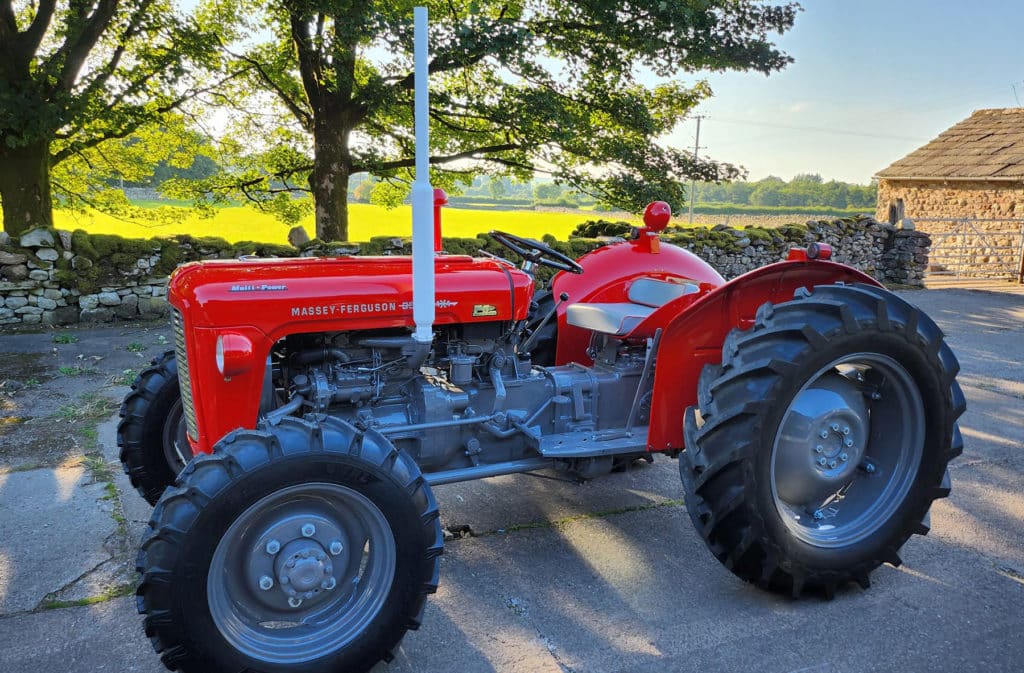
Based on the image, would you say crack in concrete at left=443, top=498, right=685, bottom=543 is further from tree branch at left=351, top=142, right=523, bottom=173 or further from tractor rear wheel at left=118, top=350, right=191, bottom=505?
tree branch at left=351, top=142, right=523, bottom=173

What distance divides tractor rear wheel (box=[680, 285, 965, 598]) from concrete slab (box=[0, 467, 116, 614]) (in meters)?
2.53

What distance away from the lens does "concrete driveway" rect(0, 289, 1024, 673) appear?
2428mm

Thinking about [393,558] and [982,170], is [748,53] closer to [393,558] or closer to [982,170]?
[393,558]

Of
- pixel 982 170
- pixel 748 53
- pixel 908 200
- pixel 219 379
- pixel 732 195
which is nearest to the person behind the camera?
pixel 219 379

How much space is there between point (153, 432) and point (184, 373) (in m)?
0.66

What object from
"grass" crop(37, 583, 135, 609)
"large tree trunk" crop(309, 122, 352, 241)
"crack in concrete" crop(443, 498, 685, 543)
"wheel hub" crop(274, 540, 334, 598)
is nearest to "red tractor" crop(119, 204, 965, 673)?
"wheel hub" crop(274, 540, 334, 598)

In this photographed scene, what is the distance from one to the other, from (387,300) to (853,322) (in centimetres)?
177

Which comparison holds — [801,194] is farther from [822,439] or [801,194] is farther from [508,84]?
[822,439]

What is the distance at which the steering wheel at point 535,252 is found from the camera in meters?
3.31

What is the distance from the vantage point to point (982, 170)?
1634 centimetres

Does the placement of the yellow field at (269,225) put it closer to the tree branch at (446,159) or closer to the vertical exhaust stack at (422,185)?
the tree branch at (446,159)

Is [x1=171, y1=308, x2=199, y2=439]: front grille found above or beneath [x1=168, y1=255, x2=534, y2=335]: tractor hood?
beneath

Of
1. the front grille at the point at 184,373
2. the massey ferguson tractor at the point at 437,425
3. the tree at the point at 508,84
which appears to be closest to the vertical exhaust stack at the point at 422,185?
the massey ferguson tractor at the point at 437,425

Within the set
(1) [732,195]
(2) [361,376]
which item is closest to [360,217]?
(2) [361,376]
